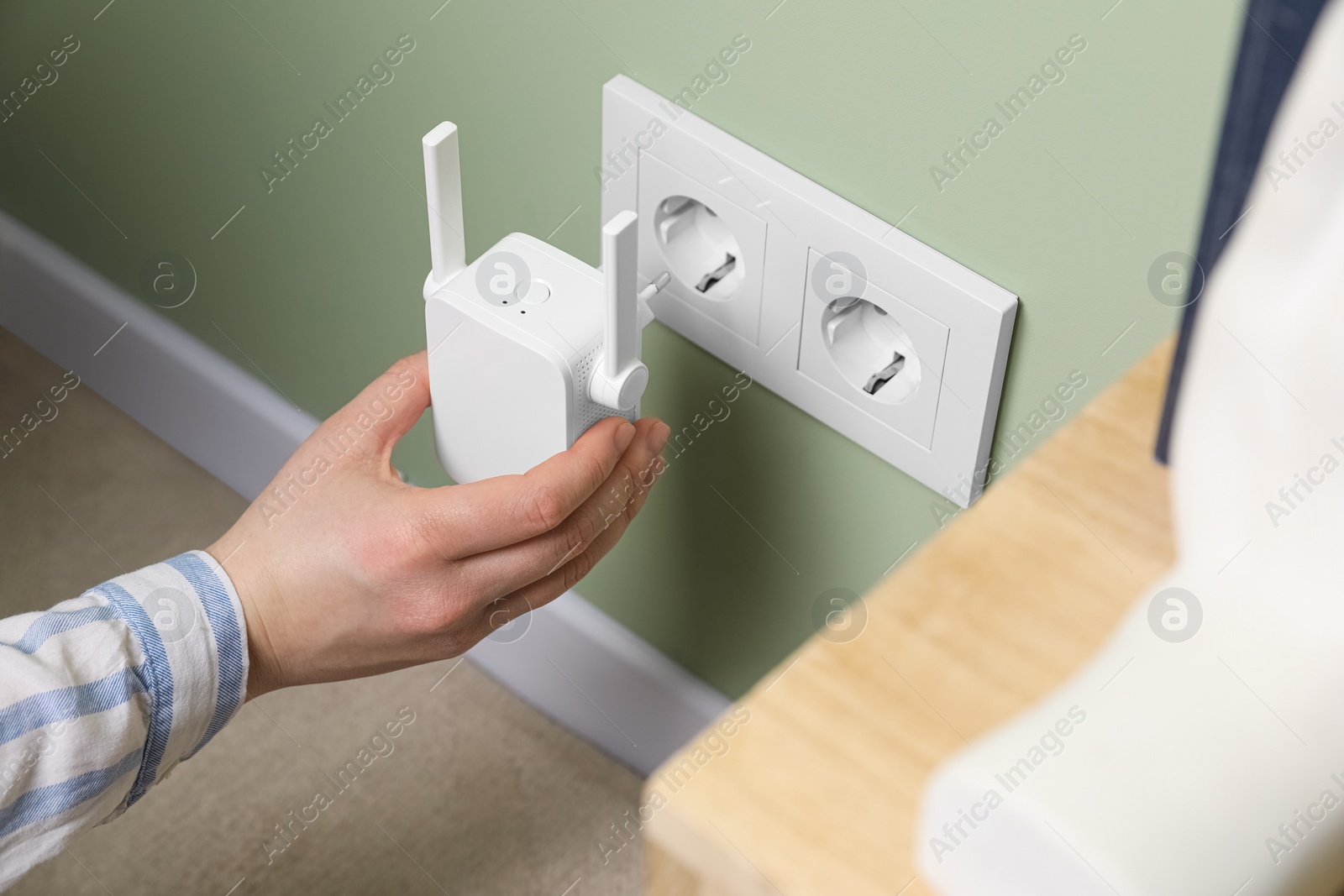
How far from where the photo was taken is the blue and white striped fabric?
1.88 ft

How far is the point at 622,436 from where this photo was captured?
2.01ft

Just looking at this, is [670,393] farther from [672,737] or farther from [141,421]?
[141,421]

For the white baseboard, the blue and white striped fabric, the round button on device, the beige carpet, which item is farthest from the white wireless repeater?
the beige carpet

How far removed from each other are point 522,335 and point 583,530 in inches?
4.1

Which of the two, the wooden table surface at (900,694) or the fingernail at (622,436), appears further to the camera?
the fingernail at (622,436)

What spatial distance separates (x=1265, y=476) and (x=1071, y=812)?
0.08 metres

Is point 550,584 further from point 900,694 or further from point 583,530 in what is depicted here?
point 900,694

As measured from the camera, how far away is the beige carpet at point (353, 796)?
103cm

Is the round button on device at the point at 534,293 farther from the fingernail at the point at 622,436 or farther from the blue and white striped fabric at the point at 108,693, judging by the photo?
the blue and white striped fabric at the point at 108,693

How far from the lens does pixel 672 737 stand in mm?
1010

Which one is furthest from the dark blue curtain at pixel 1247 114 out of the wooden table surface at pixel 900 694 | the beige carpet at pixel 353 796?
the beige carpet at pixel 353 796

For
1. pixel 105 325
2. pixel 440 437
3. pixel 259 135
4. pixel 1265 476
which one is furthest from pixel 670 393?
pixel 105 325

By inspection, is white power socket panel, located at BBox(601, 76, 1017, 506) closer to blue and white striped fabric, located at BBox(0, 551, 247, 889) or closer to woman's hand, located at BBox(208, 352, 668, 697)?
woman's hand, located at BBox(208, 352, 668, 697)

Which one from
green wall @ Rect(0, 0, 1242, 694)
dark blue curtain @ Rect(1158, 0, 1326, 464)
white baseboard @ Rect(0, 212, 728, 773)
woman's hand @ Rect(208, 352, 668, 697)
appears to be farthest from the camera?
white baseboard @ Rect(0, 212, 728, 773)
